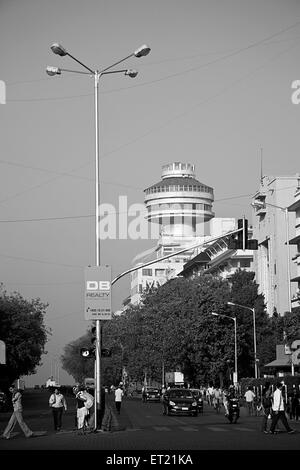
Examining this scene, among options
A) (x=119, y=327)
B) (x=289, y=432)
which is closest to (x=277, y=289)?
(x=119, y=327)

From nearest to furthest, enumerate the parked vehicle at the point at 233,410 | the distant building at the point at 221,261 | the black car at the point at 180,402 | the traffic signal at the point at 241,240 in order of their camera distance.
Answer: the traffic signal at the point at 241,240
the parked vehicle at the point at 233,410
the black car at the point at 180,402
the distant building at the point at 221,261

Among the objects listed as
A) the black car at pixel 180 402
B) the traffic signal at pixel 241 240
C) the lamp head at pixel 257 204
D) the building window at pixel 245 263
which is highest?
the lamp head at pixel 257 204

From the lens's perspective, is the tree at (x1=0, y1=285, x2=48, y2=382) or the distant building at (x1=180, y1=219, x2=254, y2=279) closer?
the tree at (x1=0, y1=285, x2=48, y2=382)

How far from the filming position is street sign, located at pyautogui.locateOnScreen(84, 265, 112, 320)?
1203 inches

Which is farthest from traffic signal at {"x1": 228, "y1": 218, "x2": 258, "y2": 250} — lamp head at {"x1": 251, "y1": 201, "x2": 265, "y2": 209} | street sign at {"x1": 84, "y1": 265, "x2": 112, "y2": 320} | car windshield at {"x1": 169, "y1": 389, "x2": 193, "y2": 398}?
lamp head at {"x1": 251, "y1": 201, "x2": 265, "y2": 209}

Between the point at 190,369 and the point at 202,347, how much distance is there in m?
3.27

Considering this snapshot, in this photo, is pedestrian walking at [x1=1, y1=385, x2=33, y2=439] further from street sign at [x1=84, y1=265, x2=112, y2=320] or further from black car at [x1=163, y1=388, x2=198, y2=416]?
black car at [x1=163, y1=388, x2=198, y2=416]

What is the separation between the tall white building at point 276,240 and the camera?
9662cm

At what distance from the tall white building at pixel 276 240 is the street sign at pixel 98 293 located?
206 ft

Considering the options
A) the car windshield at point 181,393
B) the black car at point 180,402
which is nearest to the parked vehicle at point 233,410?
the black car at point 180,402

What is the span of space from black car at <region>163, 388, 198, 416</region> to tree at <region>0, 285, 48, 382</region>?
30894 mm

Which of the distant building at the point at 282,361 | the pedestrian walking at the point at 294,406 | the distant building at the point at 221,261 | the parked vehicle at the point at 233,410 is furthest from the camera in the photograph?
the distant building at the point at 221,261

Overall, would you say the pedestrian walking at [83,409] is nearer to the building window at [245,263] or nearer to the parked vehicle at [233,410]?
the parked vehicle at [233,410]
